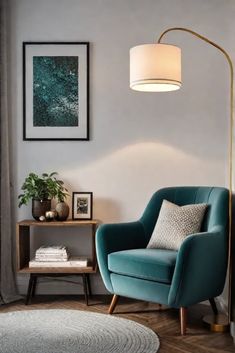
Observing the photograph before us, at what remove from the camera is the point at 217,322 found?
10.5 ft

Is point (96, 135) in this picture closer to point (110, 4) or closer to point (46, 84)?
point (46, 84)

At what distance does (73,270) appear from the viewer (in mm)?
3688

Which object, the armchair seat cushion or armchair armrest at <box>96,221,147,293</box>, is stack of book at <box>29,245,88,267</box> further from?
the armchair seat cushion

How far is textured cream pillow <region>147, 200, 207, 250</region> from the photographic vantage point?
335 centimetres

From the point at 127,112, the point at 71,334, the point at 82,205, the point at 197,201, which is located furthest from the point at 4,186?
the point at 197,201

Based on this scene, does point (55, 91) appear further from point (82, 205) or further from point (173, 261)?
point (173, 261)

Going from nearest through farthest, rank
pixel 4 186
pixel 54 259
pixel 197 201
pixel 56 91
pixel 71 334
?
pixel 71 334 → pixel 197 201 → pixel 54 259 → pixel 4 186 → pixel 56 91

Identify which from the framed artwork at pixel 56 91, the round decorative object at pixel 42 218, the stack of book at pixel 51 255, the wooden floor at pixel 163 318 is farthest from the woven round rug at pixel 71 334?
the framed artwork at pixel 56 91

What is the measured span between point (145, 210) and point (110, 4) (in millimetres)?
1706

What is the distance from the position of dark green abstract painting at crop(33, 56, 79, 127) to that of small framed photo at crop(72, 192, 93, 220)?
0.59 metres

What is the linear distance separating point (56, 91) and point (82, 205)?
3.15 ft

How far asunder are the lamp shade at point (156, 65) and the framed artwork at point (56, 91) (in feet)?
3.29

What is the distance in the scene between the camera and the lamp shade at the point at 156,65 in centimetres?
304

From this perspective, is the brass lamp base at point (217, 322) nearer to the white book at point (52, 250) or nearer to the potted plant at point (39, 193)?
the white book at point (52, 250)
